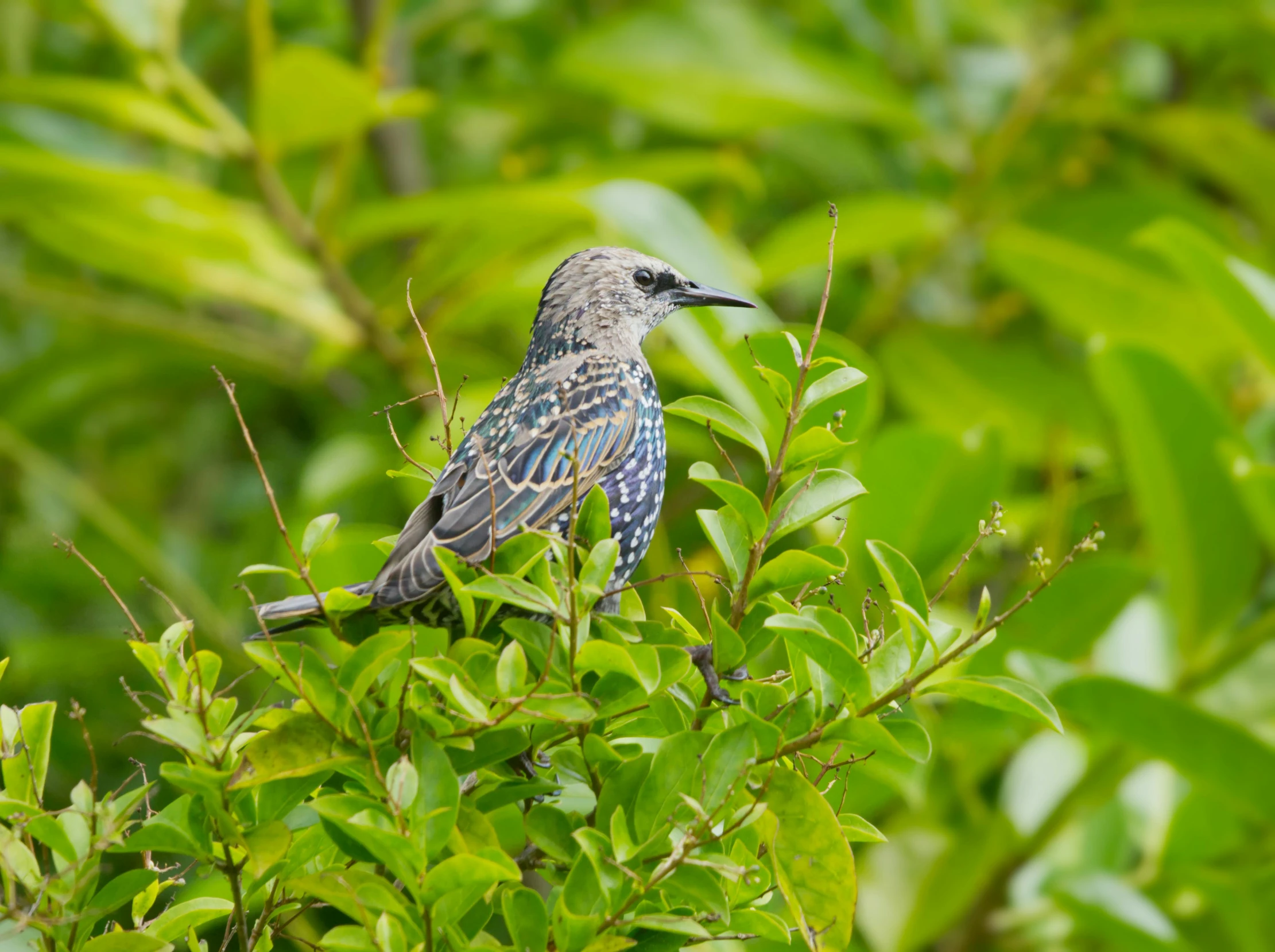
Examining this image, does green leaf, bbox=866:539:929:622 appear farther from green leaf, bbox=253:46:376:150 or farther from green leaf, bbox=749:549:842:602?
green leaf, bbox=253:46:376:150

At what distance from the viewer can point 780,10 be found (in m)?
5.76

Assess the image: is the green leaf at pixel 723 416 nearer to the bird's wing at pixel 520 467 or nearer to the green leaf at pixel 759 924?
the bird's wing at pixel 520 467

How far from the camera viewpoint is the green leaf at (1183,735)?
281 centimetres

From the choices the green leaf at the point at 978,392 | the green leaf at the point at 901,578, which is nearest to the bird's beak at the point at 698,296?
the green leaf at the point at 901,578

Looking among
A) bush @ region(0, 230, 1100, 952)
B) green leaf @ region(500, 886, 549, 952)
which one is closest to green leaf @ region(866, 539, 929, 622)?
bush @ region(0, 230, 1100, 952)

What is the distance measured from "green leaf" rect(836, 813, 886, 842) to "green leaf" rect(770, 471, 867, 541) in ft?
1.08

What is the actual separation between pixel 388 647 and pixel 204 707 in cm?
20

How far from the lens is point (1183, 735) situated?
9.40ft

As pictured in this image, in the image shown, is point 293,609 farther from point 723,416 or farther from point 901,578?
point 901,578

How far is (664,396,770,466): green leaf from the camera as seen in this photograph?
4.90ft

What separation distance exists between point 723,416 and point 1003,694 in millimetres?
422

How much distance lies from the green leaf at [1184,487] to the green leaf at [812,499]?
6.36 feet

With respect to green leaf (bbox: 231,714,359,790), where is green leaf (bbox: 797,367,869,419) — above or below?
above

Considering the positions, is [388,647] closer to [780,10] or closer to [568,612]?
[568,612]
